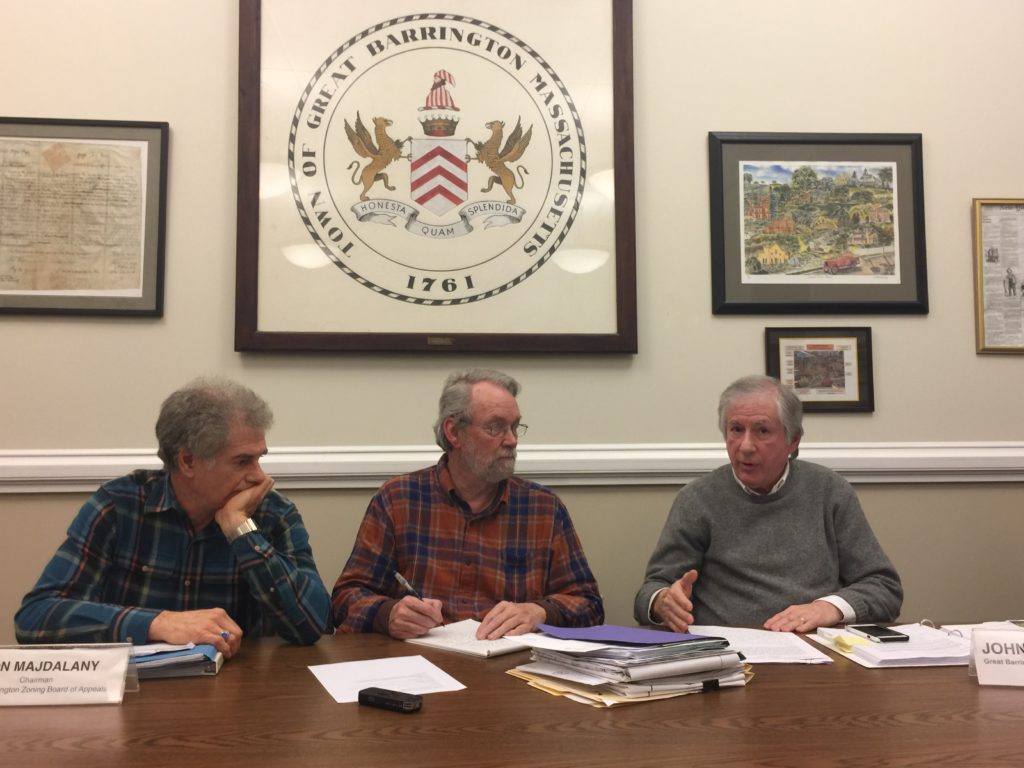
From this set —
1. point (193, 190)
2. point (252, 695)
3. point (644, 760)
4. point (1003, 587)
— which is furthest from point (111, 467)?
point (1003, 587)

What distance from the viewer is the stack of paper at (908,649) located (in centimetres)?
154

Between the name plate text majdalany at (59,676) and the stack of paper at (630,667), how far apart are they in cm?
64

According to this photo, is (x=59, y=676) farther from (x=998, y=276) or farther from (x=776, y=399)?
(x=998, y=276)

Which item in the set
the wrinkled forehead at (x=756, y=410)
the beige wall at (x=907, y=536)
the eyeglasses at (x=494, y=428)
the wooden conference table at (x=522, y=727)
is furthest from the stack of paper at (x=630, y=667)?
the beige wall at (x=907, y=536)

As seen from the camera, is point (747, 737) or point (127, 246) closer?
point (747, 737)

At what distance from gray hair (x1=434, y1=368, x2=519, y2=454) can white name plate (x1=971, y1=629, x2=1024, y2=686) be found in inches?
47.9

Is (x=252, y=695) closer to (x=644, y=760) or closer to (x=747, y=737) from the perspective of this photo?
(x=644, y=760)

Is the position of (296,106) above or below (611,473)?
above

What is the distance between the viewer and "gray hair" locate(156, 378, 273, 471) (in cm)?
178

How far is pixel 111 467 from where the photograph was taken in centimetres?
255

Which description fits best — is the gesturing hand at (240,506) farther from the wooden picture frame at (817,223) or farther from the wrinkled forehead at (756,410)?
the wooden picture frame at (817,223)

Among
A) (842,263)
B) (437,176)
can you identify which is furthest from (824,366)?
(437,176)

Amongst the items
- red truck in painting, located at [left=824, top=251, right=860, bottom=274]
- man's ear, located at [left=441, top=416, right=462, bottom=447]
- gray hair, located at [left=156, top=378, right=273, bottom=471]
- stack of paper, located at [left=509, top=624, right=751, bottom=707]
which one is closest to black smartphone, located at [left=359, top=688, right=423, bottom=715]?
stack of paper, located at [left=509, top=624, right=751, bottom=707]

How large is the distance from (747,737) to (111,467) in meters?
2.07
